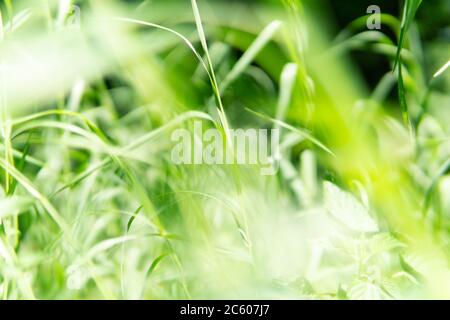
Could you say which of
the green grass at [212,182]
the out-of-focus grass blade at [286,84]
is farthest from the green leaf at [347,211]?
the out-of-focus grass blade at [286,84]

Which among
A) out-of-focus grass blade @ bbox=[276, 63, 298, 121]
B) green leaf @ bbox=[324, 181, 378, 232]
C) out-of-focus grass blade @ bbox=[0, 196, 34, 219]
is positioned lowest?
green leaf @ bbox=[324, 181, 378, 232]

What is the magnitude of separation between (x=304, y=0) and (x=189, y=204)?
0.49 m

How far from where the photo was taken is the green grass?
2.12 feet

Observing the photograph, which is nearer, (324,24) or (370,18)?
(370,18)

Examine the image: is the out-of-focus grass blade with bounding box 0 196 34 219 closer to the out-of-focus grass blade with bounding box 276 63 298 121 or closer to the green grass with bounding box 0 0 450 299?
the green grass with bounding box 0 0 450 299

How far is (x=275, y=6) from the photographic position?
1058 millimetres

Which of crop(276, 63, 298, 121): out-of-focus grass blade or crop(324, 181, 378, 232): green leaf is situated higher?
crop(276, 63, 298, 121): out-of-focus grass blade

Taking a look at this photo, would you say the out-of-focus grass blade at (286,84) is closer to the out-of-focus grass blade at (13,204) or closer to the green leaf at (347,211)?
the green leaf at (347,211)

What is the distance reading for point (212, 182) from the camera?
2.80ft

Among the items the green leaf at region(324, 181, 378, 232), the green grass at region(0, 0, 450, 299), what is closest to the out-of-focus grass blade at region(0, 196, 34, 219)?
the green grass at region(0, 0, 450, 299)
